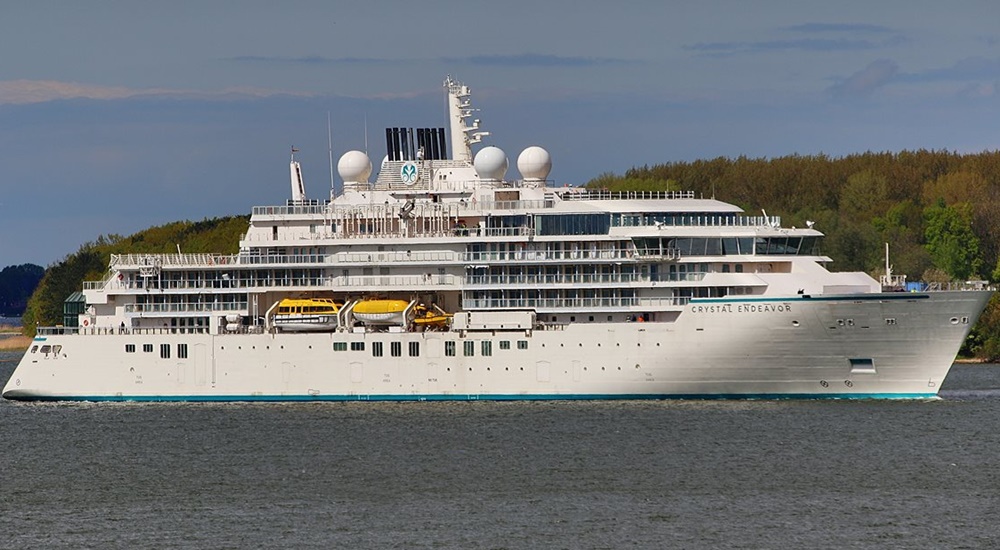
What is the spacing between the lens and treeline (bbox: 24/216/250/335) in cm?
12738

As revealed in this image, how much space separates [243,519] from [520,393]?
21.7 meters

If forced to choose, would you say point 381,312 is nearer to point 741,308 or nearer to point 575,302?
point 575,302

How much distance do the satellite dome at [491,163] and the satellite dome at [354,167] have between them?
186 inches

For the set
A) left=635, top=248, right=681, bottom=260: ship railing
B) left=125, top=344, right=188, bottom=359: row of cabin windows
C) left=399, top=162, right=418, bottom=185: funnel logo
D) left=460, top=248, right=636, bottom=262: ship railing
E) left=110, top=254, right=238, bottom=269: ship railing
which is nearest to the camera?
left=635, top=248, right=681, bottom=260: ship railing

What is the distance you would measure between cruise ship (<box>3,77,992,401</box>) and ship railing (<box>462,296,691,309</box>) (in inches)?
2.9

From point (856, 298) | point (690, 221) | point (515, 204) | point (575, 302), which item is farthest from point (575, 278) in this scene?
point (856, 298)

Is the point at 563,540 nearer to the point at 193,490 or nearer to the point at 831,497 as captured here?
the point at 831,497

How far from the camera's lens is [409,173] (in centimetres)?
6625

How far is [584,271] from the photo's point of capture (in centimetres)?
6256

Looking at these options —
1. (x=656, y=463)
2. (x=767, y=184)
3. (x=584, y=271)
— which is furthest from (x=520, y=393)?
(x=767, y=184)

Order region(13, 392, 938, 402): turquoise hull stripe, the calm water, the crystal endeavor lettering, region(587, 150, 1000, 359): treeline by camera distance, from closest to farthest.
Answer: the calm water, the crystal endeavor lettering, region(13, 392, 938, 402): turquoise hull stripe, region(587, 150, 1000, 359): treeline

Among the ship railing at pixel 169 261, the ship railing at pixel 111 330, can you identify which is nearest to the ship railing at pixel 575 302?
the ship railing at pixel 169 261

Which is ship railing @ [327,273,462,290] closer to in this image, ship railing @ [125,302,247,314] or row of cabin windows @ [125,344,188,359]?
ship railing @ [125,302,247,314]

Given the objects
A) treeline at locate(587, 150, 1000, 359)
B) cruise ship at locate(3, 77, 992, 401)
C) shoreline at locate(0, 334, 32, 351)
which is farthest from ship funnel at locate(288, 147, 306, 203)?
shoreline at locate(0, 334, 32, 351)
